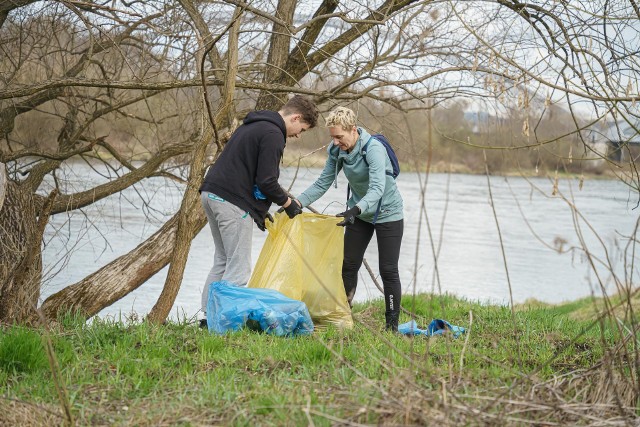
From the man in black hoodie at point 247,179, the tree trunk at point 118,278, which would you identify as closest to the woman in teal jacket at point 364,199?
the man in black hoodie at point 247,179

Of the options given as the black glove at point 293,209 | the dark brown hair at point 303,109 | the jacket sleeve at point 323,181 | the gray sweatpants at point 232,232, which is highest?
the dark brown hair at point 303,109

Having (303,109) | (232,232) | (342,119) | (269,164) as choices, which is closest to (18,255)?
(232,232)

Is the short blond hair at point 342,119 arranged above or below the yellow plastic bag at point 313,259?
above

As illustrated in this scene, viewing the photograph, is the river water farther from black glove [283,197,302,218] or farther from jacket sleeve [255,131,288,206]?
jacket sleeve [255,131,288,206]

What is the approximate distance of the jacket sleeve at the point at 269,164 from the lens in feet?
15.5

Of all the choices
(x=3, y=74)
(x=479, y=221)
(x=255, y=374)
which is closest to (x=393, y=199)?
(x=255, y=374)

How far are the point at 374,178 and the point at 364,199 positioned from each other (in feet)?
0.54

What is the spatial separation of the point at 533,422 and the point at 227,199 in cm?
249

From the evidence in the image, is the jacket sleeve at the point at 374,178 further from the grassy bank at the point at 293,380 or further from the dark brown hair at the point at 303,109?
the grassy bank at the point at 293,380

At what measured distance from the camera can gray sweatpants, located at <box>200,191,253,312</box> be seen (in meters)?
4.79

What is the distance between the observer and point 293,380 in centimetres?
343

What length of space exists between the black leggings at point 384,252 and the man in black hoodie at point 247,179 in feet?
2.08

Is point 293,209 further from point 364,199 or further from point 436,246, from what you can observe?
point 436,246

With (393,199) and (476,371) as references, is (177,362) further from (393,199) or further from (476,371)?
(393,199)
